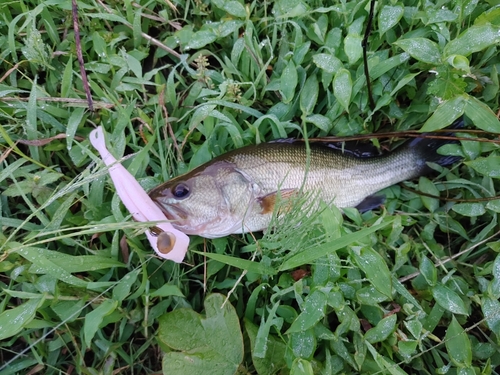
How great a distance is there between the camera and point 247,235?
2.57 meters

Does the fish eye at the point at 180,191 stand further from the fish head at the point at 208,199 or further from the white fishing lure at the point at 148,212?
the white fishing lure at the point at 148,212

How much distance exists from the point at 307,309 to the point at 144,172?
4.37 feet

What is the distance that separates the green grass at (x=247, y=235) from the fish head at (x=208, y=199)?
8.3 inches

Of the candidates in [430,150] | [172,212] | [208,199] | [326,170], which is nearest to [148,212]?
[172,212]

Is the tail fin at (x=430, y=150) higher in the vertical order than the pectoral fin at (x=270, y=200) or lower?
higher

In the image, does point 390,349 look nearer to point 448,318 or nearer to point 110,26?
point 448,318

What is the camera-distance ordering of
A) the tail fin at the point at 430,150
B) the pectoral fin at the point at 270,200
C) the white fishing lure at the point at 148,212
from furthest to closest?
the tail fin at the point at 430,150, the pectoral fin at the point at 270,200, the white fishing lure at the point at 148,212

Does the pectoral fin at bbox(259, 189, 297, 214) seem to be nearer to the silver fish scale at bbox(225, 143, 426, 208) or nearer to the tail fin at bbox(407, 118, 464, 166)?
the silver fish scale at bbox(225, 143, 426, 208)

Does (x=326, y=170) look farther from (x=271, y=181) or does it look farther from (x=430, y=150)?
(x=430, y=150)

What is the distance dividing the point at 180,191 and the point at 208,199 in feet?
0.55

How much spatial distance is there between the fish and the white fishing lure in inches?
1.8

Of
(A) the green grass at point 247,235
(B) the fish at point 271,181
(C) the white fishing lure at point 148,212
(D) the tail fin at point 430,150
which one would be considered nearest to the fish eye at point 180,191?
(B) the fish at point 271,181

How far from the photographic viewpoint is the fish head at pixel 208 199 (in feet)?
7.58

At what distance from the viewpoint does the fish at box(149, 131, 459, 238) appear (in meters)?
2.33
